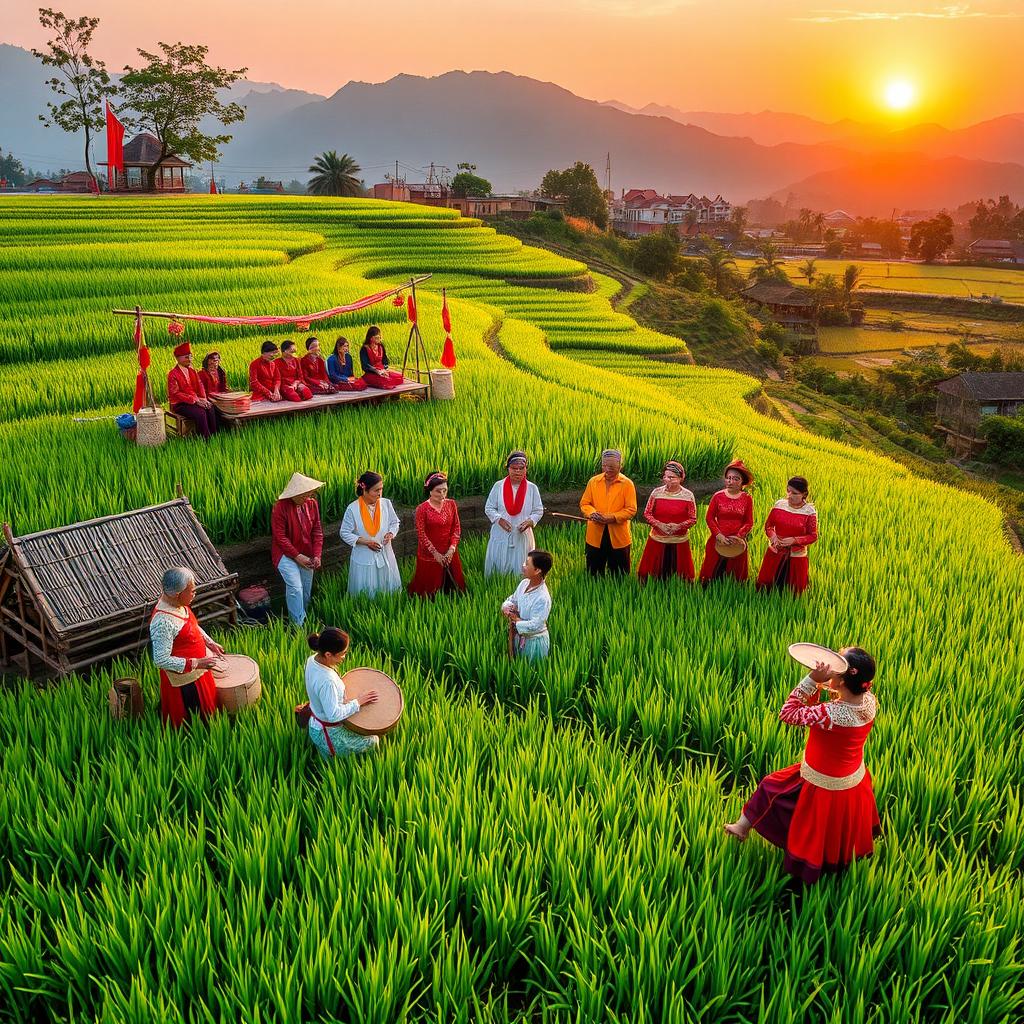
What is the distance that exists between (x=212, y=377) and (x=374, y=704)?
616 centimetres

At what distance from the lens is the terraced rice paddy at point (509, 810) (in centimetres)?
311

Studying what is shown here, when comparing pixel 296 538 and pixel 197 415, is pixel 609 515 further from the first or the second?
pixel 197 415

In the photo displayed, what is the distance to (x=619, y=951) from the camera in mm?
Result: 3293

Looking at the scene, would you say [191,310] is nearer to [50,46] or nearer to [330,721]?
[330,721]

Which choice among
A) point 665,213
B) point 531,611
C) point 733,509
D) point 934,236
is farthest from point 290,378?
point 665,213

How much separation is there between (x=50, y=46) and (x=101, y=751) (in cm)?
5535

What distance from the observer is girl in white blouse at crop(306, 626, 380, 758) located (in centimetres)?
424

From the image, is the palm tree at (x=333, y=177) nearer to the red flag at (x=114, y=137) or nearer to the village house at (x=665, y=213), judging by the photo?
the red flag at (x=114, y=137)

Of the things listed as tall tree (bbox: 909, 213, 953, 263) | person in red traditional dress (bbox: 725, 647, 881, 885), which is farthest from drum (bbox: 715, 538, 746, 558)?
tall tree (bbox: 909, 213, 953, 263)

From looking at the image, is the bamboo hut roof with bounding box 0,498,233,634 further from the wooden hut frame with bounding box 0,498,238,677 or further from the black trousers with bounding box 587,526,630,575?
the black trousers with bounding box 587,526,630,575

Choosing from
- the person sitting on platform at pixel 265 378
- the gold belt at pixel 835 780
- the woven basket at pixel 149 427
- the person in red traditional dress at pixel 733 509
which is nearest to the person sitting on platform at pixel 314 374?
the person sitting on platform at pixel 265 378

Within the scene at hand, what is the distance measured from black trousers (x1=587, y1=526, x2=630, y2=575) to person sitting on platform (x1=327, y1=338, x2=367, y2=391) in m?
4.73

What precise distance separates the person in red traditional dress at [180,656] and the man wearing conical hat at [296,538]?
1.83 metres

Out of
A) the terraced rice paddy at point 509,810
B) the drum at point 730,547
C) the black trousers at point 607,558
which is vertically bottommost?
the terraced rice paddy at point 509,810
